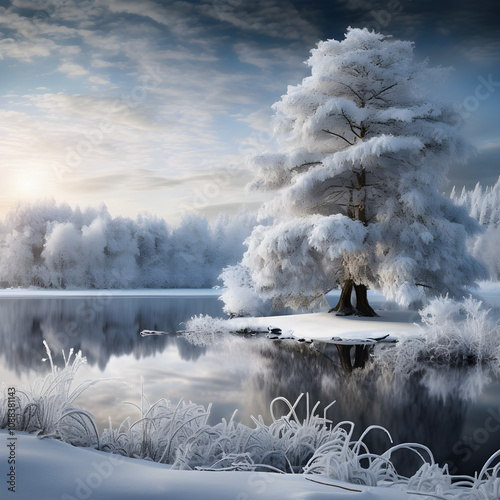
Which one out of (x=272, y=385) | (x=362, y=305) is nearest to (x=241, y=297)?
(x=362, y=305)

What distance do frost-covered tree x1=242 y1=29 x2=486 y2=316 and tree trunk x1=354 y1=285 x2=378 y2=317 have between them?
4 centimetres

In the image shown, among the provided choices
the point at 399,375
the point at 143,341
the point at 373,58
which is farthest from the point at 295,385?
the point at 373,58

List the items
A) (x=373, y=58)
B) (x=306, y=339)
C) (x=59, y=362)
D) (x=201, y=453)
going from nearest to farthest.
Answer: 1. (x=201, y=453)
2. (x=59, y=362)
3. (x=306, y=339)
4. (x=373, y=58)

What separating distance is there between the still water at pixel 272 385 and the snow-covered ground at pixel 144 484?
0.94 meters

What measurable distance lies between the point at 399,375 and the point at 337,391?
162 centimetres

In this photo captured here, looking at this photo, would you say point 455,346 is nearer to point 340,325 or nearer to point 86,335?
point 340,325

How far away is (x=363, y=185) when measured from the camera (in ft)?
43.4

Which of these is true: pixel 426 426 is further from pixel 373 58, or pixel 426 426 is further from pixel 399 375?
pixel 373 58

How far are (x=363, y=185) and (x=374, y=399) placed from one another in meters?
8.36

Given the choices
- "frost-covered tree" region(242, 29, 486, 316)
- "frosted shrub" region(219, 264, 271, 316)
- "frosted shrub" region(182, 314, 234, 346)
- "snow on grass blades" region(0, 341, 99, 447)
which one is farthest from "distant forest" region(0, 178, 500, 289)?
"snow on grass blades" region(0, 341, 99, 447)

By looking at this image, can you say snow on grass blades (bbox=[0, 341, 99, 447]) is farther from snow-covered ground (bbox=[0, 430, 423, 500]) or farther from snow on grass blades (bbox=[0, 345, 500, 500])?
snow-covered ground (bbox=[0, 430, 423, 500])

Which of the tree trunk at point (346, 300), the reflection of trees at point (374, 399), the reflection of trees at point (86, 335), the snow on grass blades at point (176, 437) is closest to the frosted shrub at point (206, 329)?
the reflection of trees at point (86, 335)

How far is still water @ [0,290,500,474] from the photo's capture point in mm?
4645

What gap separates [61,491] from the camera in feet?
7.48
